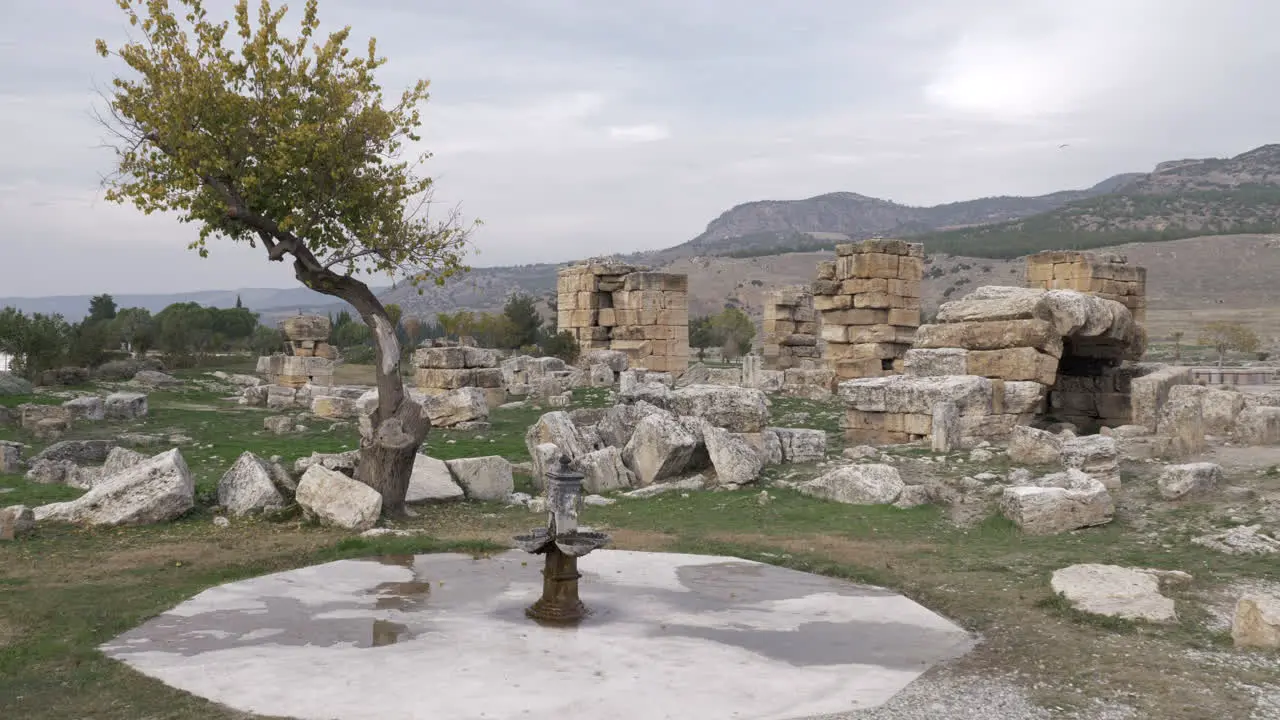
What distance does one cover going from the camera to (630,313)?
28.8m

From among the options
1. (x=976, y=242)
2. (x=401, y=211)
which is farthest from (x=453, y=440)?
(x=976, y=242)

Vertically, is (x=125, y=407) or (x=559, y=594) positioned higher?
(x=125, y=407)

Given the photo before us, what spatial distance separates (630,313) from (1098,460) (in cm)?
1787

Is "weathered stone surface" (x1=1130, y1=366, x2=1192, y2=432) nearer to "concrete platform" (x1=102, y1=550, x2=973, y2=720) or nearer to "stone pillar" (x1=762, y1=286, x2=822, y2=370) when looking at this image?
"concrete platform" (x1=102, y1=550, x2=973, y2=720)

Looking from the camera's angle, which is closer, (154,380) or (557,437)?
(557,437)

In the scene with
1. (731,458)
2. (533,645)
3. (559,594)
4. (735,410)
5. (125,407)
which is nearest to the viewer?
(533,645)

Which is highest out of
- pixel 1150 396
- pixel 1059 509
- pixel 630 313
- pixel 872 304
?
pixel 872 304

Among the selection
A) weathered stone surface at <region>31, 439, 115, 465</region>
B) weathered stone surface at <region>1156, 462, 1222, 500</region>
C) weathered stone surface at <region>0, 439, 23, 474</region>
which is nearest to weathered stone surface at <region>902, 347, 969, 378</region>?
weathered stone surface at <region>1156, 462, 1222, 500</region>

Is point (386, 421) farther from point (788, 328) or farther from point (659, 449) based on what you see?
point (788, 328)

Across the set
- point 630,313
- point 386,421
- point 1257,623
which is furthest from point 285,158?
point 630,313

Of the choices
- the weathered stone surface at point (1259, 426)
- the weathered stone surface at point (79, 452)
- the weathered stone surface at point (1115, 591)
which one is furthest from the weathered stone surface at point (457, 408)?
the weathered stone surface at point (1115, 591)

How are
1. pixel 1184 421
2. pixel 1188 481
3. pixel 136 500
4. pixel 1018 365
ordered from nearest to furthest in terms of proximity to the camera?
pixel 1188 481 < pixel 136 500 < pixel 1184 421 < pixel 1018 365

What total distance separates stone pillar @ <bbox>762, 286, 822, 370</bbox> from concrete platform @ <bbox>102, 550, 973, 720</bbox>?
22491 millimetres

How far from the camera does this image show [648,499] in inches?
502
